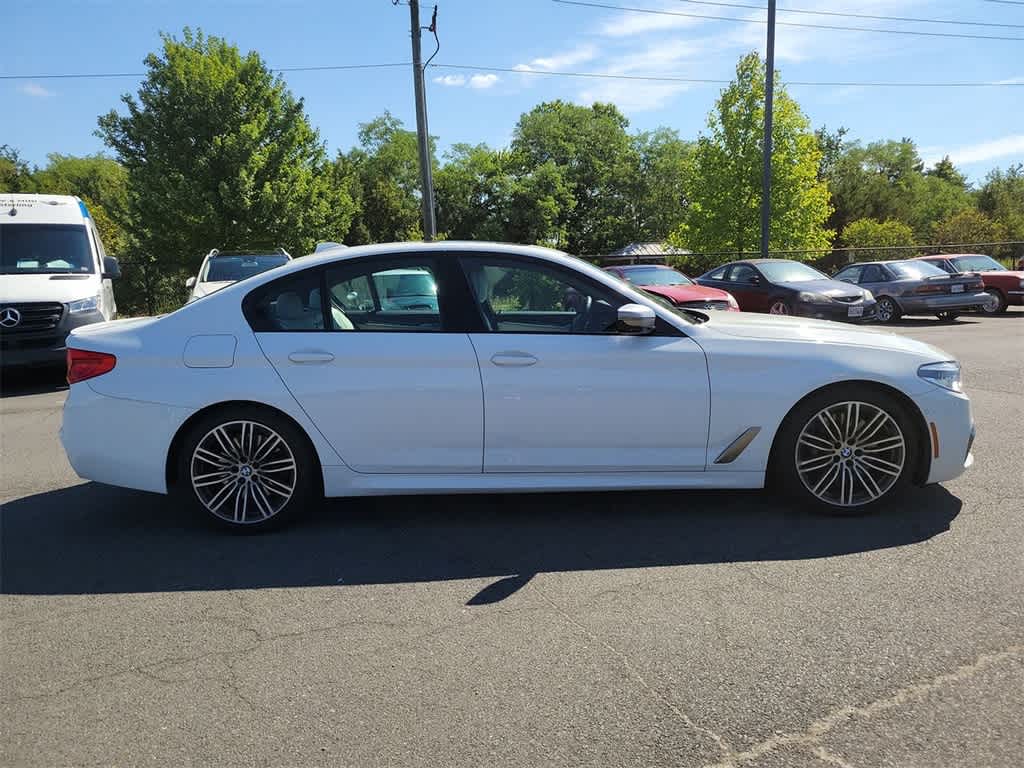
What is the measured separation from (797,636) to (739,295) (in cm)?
1370

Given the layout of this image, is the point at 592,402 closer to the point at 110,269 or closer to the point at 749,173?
the point at 110,269

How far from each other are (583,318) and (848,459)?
167cm

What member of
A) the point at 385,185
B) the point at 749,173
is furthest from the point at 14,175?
the point at 749,173

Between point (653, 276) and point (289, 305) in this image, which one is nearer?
point (289, 305)

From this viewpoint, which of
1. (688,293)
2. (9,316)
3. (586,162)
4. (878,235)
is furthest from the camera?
(586,162)

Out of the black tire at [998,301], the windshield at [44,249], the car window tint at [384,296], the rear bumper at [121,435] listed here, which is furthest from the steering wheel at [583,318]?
the black tire at [998,301]

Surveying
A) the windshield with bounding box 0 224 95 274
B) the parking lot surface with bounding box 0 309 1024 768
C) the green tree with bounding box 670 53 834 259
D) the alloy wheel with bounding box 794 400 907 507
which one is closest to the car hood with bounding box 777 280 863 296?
the parking lot surface with bounding box 0 309 1024 768

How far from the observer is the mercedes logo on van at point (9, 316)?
31.0 feet

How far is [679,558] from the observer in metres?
3.96

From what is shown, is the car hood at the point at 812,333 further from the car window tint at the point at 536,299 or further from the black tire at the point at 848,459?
the car window tint at the point at 536,299

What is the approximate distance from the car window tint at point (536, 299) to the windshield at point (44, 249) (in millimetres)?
8478

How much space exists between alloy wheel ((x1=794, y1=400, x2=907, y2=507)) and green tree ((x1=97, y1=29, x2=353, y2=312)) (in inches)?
918

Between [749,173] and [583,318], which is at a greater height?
[749,173]

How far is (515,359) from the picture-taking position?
4.29m
